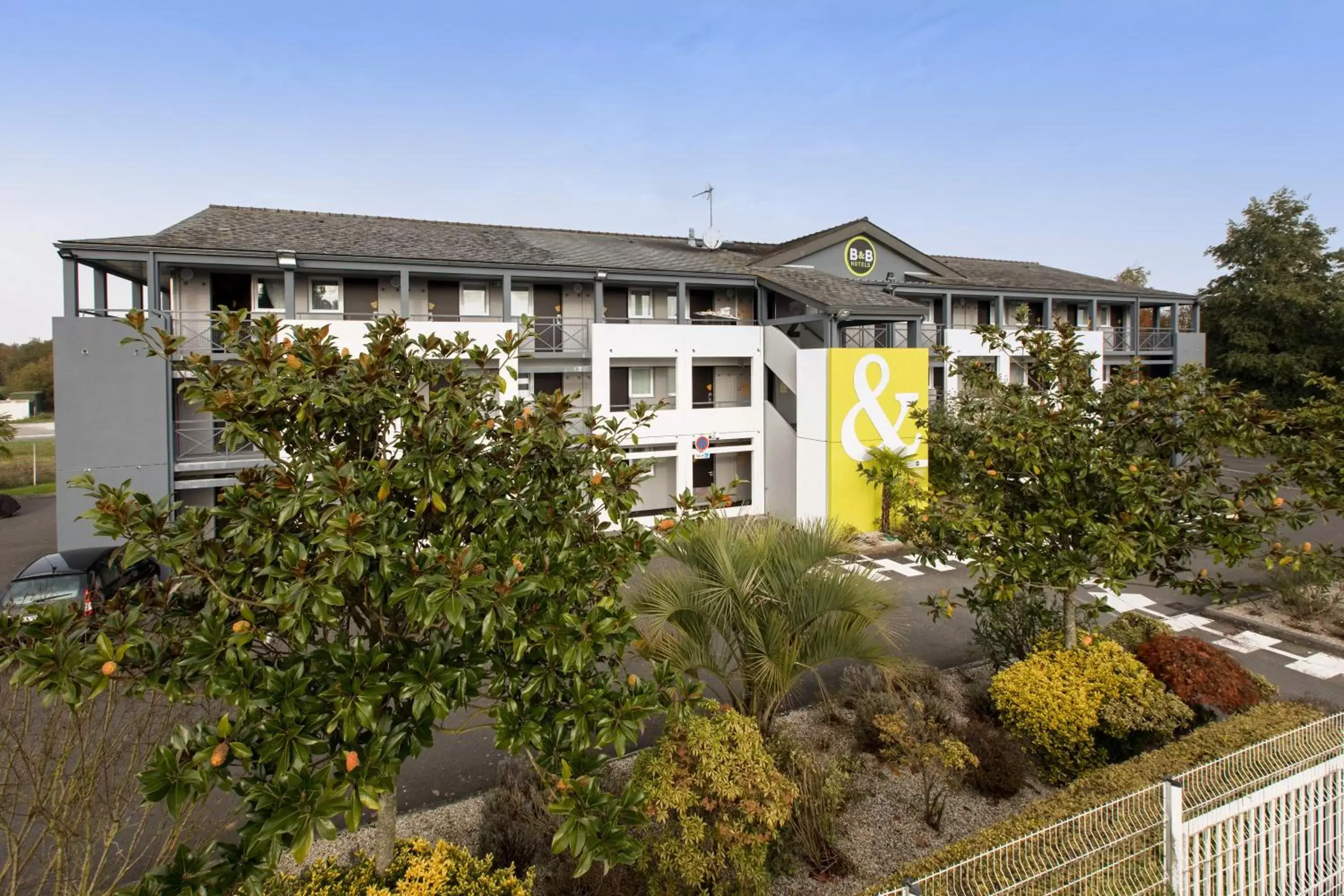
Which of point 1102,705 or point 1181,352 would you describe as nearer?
point 1102,705

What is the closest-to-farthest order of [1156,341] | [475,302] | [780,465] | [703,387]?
1. [475,302]
2. [780,465]
3. [703,387]
4. [1156,341]

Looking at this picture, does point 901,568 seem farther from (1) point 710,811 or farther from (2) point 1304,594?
(1) point 710,811

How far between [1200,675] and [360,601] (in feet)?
26.8

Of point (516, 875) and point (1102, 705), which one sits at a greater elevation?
point (1102, 705)

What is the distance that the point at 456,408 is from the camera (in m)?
4.06

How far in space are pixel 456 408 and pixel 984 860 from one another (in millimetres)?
4399

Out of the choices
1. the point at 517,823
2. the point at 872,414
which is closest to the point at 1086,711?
the point at 517,823

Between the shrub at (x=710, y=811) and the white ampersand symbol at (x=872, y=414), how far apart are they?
1384 centimetres

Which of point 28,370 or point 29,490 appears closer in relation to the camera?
point 29,490

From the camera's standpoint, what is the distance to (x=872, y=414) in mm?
18344

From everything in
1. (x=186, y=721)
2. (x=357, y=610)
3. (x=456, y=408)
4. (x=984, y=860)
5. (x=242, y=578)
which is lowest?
(x=984, y=860)

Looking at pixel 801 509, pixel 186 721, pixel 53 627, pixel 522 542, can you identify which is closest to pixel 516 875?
pixel 186 721

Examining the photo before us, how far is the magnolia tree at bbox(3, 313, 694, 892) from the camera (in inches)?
117

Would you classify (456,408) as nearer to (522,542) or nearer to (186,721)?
(522,542)
